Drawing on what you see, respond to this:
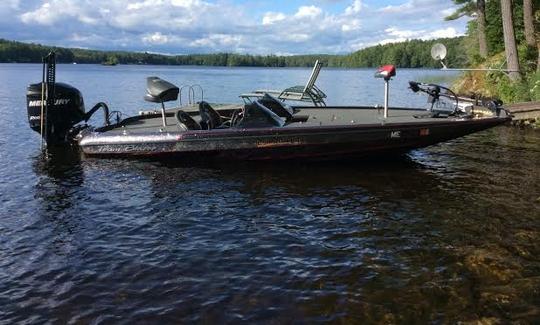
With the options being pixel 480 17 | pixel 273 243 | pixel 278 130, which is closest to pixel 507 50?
pixel 480 17

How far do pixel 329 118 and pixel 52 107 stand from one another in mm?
9315

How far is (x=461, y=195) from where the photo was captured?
37.1 ft

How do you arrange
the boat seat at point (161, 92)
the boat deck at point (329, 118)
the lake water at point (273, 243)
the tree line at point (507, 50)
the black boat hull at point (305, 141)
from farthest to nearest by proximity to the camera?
the tree line at point (507, 50)
the boat seat at point (161, 92)
the boat deck at point (329, 118)
the black boat hull at point (305, 141)
the lake water at point (273, 243)

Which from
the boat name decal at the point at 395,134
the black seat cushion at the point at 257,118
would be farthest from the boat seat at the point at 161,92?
the boat name decal at the point at 395,134

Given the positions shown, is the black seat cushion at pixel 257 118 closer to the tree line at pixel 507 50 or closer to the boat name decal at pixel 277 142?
the boat name decal at pixel 277 142

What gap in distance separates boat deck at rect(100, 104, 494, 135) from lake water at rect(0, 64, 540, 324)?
127cm

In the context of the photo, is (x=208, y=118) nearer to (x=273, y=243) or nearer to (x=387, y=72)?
(x=387, y=72)

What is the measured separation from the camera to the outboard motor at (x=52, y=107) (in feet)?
53.8

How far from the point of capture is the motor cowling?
16469 mm

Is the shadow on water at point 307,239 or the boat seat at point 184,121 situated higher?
the boat seat at point 184,121

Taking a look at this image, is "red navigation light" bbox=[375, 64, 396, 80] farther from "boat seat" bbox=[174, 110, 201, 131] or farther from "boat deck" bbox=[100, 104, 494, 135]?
"boat seat" bbox=[174, 110, 201, 131]

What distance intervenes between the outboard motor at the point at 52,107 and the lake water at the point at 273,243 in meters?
2.90

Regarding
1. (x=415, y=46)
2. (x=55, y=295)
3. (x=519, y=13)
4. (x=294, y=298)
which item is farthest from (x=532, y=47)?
(x=415, y=46)

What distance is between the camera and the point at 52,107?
1681cm
